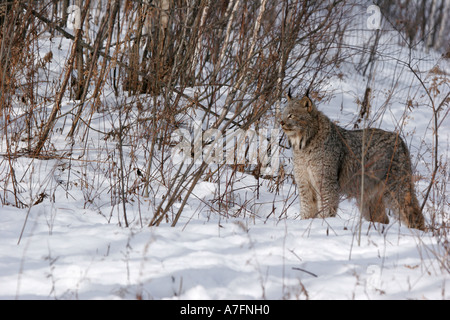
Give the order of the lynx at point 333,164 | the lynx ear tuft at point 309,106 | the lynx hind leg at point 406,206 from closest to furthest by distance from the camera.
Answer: the lynx hind leg at point 406,206, the lynx at point 333,164, the lynx ear tuft at point 309,106

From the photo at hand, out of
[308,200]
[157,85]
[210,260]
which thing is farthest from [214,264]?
[308,200]

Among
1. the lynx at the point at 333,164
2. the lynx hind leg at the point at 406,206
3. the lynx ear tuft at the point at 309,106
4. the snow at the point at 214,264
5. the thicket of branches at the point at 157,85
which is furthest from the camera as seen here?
the lynx ear tuft at the point at 309,106

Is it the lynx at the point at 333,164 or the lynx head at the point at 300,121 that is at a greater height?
the lynx head at the point at 300,121

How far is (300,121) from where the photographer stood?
17.7 feet

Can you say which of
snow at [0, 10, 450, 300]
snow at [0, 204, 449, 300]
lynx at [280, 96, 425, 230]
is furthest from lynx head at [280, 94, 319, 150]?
snow at [0, 204, 449, 300]

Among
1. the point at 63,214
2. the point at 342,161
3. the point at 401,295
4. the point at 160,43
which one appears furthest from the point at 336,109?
the point at 401,295

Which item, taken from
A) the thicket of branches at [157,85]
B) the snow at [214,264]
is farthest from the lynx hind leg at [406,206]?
the snow at [214,264]

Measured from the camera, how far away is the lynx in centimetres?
529

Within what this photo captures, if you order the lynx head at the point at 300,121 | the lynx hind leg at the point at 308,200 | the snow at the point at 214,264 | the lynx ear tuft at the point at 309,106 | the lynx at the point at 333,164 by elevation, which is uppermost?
the lynx ear tuft at the point at 309,106

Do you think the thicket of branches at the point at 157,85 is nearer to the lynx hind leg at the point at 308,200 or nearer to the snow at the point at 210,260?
the snow at the point at 210,260

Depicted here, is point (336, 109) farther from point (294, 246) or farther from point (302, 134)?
point (294, 246)

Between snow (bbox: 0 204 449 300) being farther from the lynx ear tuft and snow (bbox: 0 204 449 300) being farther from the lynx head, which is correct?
the lynx ear tuft

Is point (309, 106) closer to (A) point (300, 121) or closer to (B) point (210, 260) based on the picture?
(A) point (300, 121)

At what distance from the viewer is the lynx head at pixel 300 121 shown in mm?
5375
